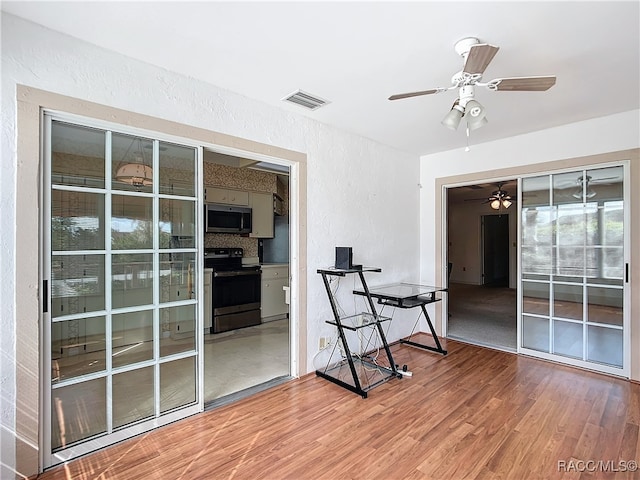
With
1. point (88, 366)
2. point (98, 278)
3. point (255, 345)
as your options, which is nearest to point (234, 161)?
point (255, 345)

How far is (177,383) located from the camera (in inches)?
98.0

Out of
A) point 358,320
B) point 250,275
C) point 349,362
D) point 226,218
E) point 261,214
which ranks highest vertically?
point 261,214

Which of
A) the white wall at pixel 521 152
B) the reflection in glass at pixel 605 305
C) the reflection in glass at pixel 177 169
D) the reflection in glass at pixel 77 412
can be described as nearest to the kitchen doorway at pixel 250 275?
the reflection in glass at pixel 177 169

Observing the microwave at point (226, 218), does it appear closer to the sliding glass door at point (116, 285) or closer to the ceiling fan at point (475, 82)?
the sliding glass door at point (116, 285)

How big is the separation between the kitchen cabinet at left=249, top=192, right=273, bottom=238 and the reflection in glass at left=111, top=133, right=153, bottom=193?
3054mm

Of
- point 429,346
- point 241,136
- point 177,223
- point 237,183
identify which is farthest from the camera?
point 237,183

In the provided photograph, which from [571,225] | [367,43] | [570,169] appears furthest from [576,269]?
[367,43]

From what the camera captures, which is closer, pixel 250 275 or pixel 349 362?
pixel 349 362

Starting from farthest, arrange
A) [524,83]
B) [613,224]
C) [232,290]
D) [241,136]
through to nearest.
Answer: [232,290] → [613,224] → [241,136] → [524,83]

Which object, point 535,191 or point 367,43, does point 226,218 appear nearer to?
point 367,43

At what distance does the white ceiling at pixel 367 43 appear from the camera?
1.77 metres

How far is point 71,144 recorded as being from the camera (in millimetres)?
2045

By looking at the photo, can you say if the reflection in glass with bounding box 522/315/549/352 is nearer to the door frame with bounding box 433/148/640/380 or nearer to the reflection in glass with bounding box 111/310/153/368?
the door frame with bounding box 433/148/640/380

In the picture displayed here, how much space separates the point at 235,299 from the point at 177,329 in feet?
7.95
